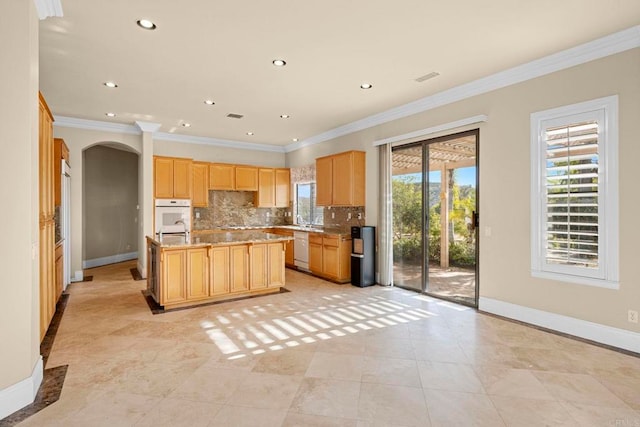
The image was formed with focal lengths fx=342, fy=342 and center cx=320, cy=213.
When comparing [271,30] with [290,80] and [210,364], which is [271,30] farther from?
[210,364]

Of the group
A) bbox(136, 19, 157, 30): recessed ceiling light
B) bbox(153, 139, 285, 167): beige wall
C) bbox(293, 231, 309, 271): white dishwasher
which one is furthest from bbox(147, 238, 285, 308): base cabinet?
bbox(153, 139, 285, 167): beige wall

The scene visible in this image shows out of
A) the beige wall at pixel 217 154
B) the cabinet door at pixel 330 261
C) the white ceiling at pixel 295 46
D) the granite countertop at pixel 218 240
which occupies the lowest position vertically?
the cabinet door at pixel 330 261

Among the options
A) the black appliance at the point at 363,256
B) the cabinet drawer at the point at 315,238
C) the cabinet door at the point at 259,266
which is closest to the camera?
the cabinet door at the point at 259,266

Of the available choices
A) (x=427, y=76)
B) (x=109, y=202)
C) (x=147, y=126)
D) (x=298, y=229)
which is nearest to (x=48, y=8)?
(x=427, y=76)

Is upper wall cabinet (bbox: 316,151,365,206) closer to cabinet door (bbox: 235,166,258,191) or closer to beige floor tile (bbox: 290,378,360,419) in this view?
cabinet door (bbox: 235,166,258,191)

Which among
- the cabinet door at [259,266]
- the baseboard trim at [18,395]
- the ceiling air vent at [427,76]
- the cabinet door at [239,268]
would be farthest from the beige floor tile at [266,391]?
the ceiling air vent at [427,76]

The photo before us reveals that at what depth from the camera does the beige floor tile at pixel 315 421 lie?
210 centimetres

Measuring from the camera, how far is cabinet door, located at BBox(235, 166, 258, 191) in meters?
7.86

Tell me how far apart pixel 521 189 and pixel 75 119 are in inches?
278

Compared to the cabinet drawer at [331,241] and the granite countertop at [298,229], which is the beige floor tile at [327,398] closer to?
the cabinet drawer at [331,241]

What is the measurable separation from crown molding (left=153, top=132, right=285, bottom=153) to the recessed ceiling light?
4.43 metres

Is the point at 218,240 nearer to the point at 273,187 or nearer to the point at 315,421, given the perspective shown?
the point at 315,421

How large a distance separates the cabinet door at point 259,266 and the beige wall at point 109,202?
16.6 ft

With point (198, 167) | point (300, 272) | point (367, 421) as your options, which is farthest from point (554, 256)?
point (198, 167)
